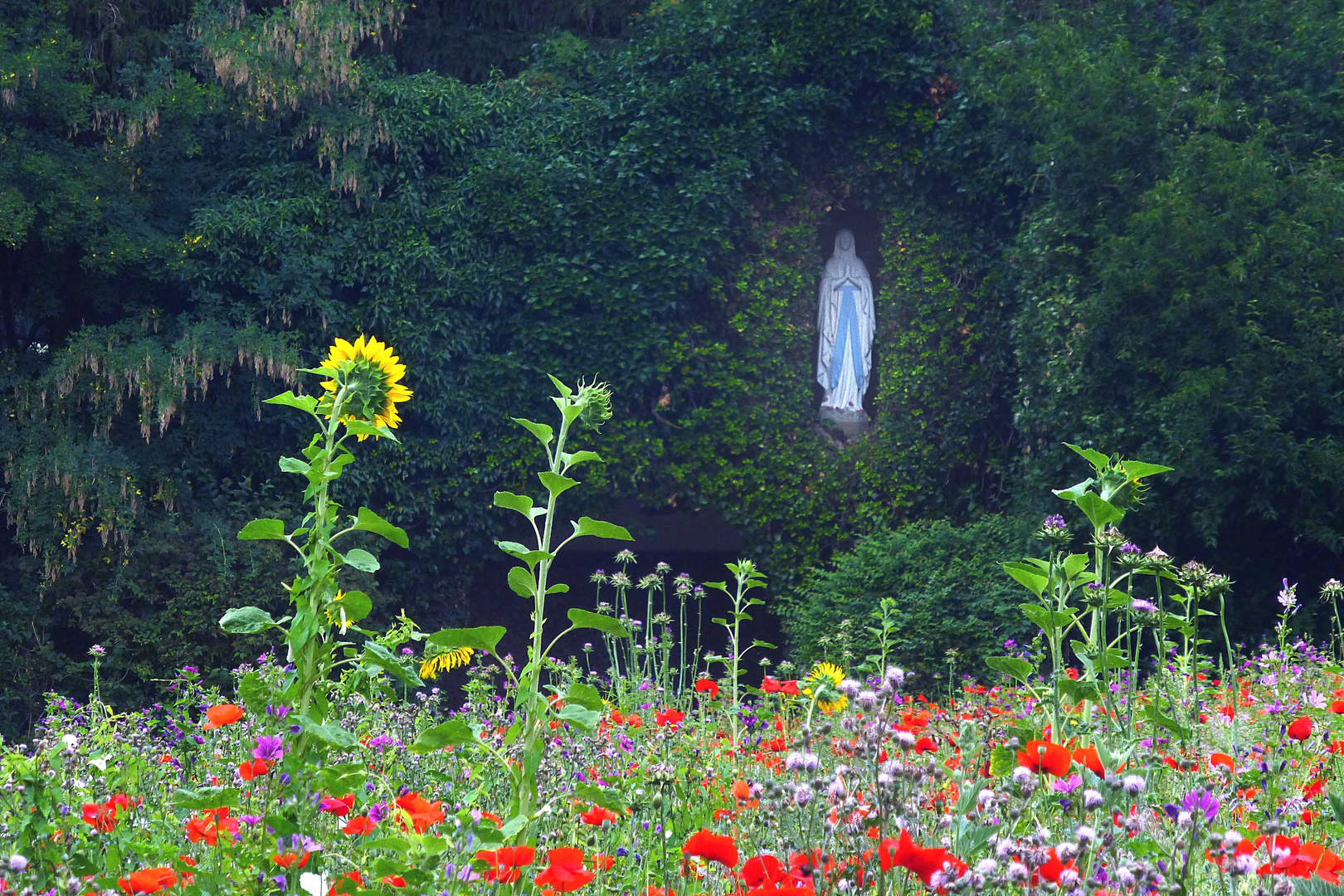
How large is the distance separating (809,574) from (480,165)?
4.54m

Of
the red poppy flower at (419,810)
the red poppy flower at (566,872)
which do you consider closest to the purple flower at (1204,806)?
the red poppy flower at (566,872)

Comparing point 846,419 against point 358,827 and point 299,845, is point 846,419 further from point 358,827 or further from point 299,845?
point 299,845

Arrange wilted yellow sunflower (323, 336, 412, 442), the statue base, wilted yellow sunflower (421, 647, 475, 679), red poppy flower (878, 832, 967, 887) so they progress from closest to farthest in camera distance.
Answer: red poppy flower (878, 832, 967, 887) → wilted yellow sunflower (323, 336, 412, 442) → wilted yellow sunflower (421, 647, 475, 679) → the statue base

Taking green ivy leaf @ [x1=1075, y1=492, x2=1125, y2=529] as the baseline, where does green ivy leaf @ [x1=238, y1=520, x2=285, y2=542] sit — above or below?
below

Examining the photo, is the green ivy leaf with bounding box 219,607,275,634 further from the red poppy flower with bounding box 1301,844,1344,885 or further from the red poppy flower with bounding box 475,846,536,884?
the red poppy flower with bounding box 1301,844,1344,885

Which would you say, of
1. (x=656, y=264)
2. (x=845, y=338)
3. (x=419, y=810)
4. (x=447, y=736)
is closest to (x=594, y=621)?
(x=447, y=736)

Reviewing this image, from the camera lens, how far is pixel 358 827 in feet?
6.37

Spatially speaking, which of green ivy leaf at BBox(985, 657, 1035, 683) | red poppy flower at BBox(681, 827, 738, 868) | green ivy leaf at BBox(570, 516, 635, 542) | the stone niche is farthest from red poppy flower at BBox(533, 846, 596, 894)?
the stone niche

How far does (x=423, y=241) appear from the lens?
8.38 meters

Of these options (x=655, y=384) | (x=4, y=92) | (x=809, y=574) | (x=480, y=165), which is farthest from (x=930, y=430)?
(x=4, y=92)

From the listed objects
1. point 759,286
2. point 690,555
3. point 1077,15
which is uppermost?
point 1077,15

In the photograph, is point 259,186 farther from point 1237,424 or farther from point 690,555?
point 1237,424

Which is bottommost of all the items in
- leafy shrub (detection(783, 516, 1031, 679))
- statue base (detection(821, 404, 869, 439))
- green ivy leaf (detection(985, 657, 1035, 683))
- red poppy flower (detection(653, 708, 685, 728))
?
leafy shrub (detection(783, 516, 1031, 679))

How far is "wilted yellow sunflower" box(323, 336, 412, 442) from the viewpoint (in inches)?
79.5
